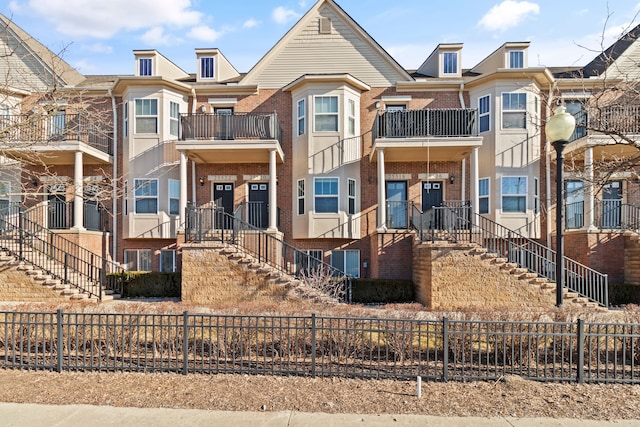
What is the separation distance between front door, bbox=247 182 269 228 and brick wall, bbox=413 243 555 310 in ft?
23.7

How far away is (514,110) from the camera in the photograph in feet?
52.4

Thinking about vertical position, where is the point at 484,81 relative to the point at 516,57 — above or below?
below

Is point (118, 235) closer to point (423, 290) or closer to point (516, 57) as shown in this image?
point (423, 290)

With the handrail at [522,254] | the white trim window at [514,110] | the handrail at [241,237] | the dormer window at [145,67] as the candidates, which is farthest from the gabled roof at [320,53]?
the handrail at [522,254]

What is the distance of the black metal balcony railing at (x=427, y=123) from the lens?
14.8 meters

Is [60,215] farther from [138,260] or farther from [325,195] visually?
[325,195]

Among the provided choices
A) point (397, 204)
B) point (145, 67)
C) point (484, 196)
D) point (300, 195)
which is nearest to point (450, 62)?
point (484, 196)

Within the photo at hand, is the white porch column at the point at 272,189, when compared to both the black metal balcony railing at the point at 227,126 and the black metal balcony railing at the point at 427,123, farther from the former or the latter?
the black metal balcony railing at the point at 427,123

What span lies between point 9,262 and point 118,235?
427 centimetres

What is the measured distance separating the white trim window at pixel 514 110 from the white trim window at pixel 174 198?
1407 cm

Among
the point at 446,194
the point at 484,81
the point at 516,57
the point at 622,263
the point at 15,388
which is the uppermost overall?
the point at 516,57

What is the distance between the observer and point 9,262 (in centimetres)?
1283

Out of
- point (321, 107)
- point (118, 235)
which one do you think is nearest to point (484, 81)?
point (321, 107)

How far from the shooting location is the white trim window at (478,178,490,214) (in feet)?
53.5
